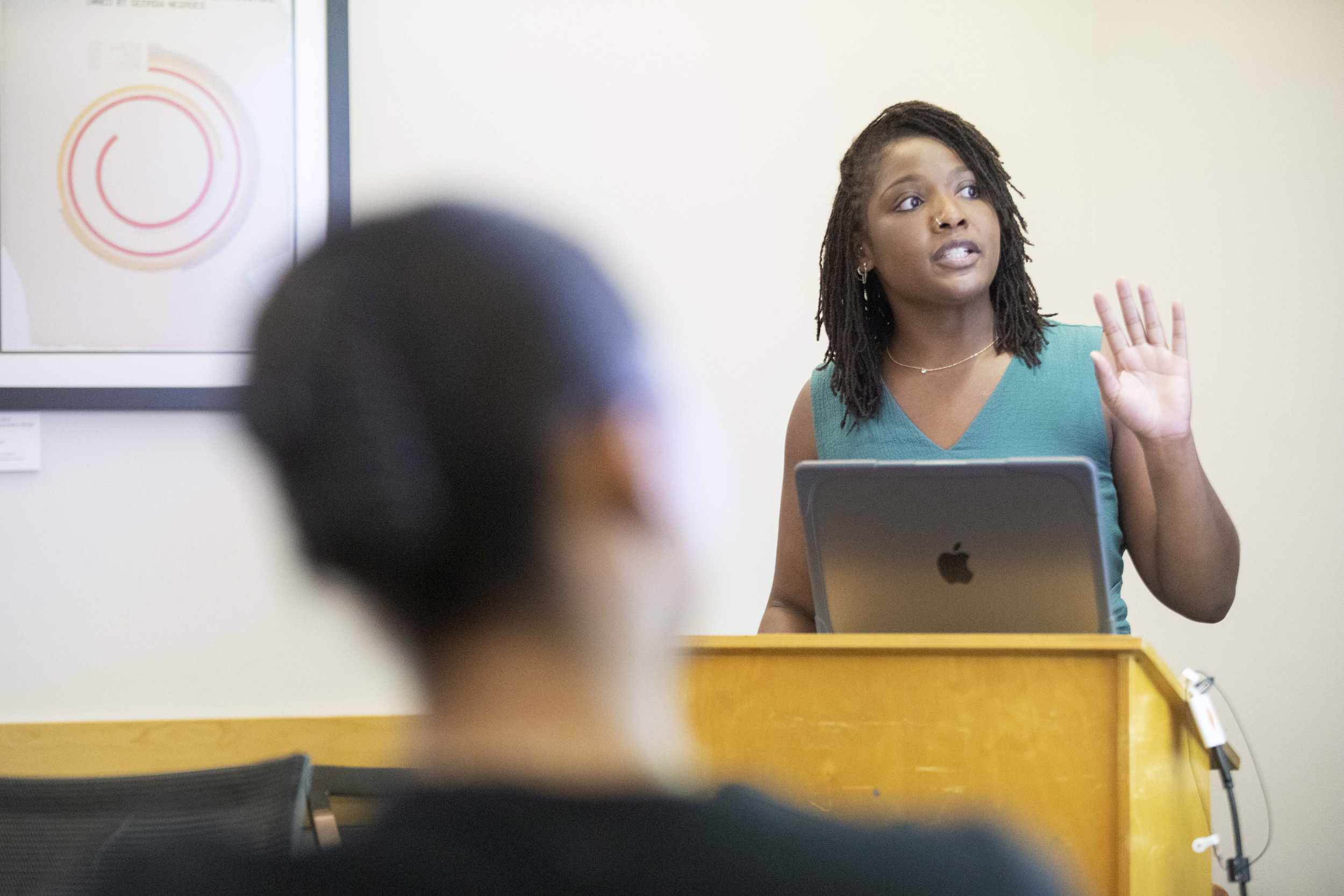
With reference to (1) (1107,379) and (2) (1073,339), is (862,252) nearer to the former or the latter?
(2) (1073,339)

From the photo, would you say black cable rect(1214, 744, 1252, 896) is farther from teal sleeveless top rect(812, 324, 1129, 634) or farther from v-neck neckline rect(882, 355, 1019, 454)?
v-neck neckline rect(882, 355, 1019, 454)

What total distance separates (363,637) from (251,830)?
0.87 metres

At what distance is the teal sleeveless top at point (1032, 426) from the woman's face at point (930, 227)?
0.14 metres

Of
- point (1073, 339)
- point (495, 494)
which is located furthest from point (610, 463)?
point (1073, 339)

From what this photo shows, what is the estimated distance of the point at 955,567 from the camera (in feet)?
3.73

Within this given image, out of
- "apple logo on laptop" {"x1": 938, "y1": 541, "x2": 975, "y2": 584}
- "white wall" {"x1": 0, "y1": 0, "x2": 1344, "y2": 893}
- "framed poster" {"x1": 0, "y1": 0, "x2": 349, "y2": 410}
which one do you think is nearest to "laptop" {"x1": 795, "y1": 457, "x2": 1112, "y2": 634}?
"apple logo on laptop" {"x1": 938, "y1": 541, "x2": 975, "y2": 584}

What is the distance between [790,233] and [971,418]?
0.83 m

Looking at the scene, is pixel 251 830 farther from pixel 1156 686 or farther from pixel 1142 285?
pixel 1142 285

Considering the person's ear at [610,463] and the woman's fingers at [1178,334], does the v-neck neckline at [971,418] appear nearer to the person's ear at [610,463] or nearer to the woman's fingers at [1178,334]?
the woman's fingers at [1178,334]

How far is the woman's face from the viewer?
1595mm

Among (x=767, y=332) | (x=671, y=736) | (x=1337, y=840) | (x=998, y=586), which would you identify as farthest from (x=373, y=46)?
(x=1337, y=840)

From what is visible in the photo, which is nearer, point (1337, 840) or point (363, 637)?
point (363, 637)

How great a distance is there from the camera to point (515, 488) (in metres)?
0.48

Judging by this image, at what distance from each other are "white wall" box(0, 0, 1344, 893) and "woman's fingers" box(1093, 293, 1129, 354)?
35.8 inches
